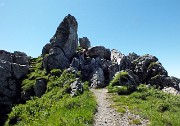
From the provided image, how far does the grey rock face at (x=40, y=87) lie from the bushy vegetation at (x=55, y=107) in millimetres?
1480

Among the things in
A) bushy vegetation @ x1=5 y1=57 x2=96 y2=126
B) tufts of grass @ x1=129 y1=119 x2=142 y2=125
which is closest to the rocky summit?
bushy vegetation @ x1=5 y1=57 x2=96 y2=126

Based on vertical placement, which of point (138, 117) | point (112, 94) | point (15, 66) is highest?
point (15, 66)

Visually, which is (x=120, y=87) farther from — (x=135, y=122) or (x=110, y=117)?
(x=135, y=122)

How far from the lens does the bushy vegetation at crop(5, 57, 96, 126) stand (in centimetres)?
2850

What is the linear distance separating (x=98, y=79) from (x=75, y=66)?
825 cm

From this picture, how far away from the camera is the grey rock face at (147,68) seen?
68194mm

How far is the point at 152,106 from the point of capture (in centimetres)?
3675

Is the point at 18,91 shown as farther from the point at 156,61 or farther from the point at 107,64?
the point at 156,61

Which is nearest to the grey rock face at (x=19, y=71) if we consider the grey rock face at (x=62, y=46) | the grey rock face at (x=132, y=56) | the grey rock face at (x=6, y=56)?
the grey rock face at (x=62, y=46)

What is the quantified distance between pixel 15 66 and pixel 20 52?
53.5ft

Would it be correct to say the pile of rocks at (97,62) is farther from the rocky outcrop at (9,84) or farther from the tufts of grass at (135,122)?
the tufts of grass at (135,122)

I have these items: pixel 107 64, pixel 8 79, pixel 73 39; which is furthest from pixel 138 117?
pixel 73 39

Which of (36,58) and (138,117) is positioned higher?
(36,58)

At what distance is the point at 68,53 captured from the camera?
7169 cm
